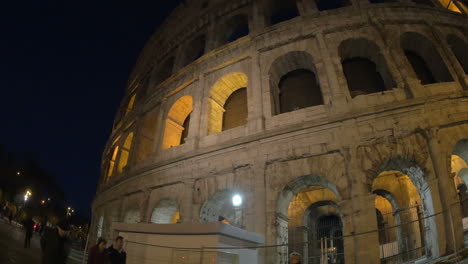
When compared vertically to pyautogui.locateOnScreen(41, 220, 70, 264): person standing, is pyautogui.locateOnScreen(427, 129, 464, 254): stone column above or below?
above

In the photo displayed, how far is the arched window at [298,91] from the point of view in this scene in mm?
11805

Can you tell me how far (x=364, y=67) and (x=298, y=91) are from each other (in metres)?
2.84

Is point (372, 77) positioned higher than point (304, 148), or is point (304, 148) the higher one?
point (372, 77)

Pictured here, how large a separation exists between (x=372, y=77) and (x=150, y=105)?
36.5 feet

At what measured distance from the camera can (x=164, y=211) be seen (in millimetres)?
12719

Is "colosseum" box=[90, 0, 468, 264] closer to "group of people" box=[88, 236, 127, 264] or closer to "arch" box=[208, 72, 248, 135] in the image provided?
"arch" box=[208, 72, 248, 135]

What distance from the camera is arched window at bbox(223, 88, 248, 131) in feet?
43.0

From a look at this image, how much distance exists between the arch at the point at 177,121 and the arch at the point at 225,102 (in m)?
1.70

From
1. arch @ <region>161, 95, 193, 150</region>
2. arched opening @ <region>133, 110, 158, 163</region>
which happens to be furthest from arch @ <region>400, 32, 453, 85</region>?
arched opening @ <region>133, 110, 158, 163</region>

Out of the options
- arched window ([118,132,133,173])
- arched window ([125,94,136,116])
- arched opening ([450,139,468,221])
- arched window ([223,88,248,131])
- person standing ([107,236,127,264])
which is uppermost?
arched window ([125,94,136,116])

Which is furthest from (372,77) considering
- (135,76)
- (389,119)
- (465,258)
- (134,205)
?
(135,76)

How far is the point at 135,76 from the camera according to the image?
21625 millimetres

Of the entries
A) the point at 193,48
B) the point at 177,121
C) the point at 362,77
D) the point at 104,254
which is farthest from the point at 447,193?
the point at 193,48

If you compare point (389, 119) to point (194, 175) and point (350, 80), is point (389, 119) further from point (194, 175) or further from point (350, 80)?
point (194, 175)
